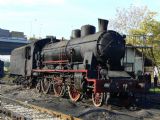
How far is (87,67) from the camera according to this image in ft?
48.1

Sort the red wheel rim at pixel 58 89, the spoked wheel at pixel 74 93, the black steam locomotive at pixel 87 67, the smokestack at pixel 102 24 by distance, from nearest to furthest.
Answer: the black steam locomotive at pixel 87 67 → the smokestack at pixel 102 24 → the spoked wheel at pixel 74 93 → the red wheel rim at pixel 58 89

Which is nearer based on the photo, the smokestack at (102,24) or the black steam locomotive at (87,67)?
the black steam locomotive at (87,67)

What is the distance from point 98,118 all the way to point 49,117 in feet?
5.39

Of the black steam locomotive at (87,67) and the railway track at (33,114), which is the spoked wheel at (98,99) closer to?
the black steam locomotive at (87,67)

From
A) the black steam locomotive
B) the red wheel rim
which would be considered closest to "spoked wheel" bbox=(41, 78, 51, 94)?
the black steam locomotive

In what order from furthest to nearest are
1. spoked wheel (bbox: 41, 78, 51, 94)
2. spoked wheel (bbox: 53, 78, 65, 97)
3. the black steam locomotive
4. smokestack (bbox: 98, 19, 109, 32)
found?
spoked wheel (bbox: 41, 78, 51, 94) → spoked wheel (bbox: 53, 78, 65, 97) → smokestack (bbox: 98, 19, 109, 32) → the black steam locomotive

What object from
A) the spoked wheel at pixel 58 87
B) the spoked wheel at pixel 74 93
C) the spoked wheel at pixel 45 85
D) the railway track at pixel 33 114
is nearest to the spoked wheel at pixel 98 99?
the spoked wheel at pixel 74 93

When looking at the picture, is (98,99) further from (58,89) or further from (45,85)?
(45,85)

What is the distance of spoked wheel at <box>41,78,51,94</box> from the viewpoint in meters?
19.4

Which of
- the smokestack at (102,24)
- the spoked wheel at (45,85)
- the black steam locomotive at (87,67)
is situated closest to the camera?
the black steam locomotive at (87,67)

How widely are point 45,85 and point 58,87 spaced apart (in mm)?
1765

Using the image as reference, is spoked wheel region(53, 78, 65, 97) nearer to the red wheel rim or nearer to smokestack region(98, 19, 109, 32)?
the red wheel rim

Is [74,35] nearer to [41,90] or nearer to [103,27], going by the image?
[103,27]

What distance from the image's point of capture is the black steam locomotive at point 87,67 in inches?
553
